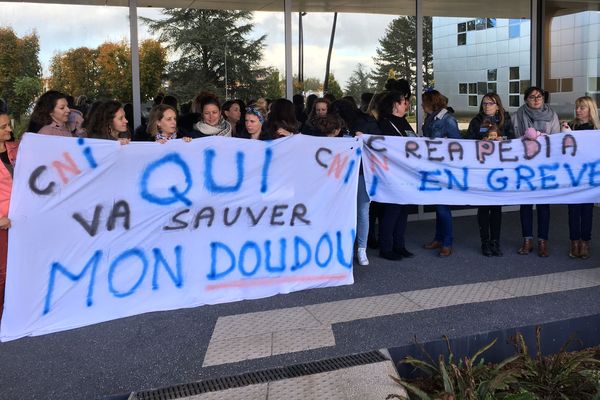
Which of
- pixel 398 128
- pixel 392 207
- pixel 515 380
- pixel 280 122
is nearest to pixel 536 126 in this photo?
pixel 398 128

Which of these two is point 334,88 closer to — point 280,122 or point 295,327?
point 280,122

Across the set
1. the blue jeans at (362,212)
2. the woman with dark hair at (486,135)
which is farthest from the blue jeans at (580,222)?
the blue jeans at (362,212)

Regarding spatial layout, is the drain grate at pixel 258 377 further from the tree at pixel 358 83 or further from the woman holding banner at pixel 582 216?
the tree at pixel 358 83

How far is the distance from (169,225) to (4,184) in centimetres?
112

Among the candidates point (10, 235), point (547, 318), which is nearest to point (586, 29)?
point (547, 318)

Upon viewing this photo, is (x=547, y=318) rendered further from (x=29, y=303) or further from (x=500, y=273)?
(x=29, y=303)

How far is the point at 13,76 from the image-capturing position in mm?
6367

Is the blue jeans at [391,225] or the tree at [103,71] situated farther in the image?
the tree at [103,71]

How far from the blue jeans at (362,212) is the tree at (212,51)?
2.51 metres

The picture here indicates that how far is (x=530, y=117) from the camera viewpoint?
6.09 m

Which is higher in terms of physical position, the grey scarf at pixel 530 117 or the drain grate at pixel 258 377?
the grey scarf at pixel 530 117

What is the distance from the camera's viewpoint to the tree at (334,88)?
798 cm

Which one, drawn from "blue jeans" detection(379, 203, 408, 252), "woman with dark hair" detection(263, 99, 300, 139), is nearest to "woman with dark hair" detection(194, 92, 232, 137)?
"woman with dark hair" detection(263, 99, 300, 139)

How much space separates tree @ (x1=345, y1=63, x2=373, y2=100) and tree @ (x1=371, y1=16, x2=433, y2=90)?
0.10 meters
